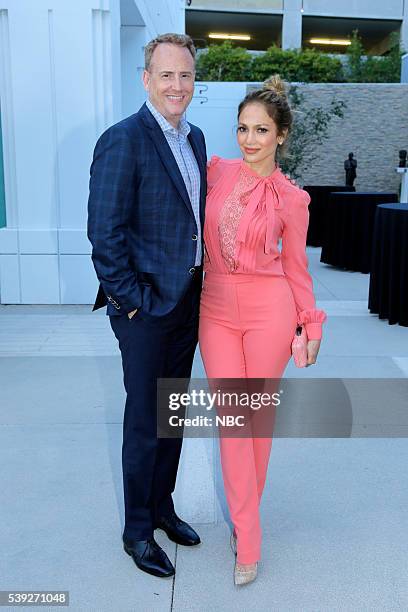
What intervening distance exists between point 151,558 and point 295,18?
98.7 feet

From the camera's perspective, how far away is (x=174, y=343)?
2277mm

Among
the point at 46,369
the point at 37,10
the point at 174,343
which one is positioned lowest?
the point at 46,369

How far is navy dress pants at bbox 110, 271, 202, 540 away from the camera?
2180mm

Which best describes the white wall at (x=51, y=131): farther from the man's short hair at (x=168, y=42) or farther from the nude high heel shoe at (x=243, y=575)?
the nude high heel shoe at (x=243, y=575)

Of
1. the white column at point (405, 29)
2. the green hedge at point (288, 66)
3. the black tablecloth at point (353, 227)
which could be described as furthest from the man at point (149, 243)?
the white column at point (405, 29)

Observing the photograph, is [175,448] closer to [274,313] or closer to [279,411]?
[274,313]

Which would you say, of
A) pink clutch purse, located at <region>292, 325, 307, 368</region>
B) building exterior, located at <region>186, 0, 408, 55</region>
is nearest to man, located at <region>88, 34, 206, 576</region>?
pink clutch purse, located at <region>292, 325, 307, 368</region>

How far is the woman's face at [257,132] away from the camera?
2.15 meters

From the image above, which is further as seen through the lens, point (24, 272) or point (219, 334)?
point (24, 272)

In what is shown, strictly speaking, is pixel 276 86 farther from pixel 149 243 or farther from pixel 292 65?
pixel 292 65

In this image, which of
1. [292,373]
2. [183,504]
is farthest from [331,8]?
[183,504]

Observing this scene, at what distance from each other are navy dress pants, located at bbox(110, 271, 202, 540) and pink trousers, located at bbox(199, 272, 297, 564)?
3.6 inches

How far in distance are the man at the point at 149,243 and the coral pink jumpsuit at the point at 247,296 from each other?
0.26ft

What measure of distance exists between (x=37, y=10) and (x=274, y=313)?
5.12m
